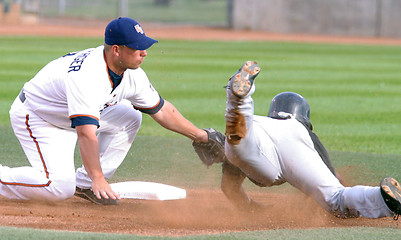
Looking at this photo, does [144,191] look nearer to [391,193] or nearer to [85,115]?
[85,115]

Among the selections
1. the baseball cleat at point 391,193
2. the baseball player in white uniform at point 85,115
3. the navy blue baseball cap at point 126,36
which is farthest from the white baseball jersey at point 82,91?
the baseball cleat at point 391,193

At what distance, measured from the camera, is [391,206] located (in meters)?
4.18

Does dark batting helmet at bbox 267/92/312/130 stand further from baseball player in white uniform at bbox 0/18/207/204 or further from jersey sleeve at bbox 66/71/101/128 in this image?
jersey sleeve at bbox 66/71/101/128

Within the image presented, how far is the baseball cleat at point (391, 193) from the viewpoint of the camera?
4.12 metres

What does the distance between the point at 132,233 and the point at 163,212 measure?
865mm

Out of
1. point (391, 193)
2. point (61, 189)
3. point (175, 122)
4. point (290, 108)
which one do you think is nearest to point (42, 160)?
point (61, 189)

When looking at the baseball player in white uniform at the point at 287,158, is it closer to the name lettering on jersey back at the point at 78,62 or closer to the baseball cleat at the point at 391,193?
the baseball cleat at the point at 391,193

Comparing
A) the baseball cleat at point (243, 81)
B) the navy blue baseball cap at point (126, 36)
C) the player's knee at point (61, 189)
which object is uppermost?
the navy blue baseball cap at point (126, 36)

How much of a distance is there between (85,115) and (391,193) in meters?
2.04

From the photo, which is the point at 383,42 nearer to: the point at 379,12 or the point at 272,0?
the point at 379,12

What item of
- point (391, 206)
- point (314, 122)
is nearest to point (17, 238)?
point (391, 206)

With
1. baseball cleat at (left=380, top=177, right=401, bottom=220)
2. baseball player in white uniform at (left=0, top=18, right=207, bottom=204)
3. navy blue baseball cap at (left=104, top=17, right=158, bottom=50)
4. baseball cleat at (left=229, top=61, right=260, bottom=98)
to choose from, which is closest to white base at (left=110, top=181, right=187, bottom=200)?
baseball player in white uniform at (left=0, top=18, right=207, bottom=204)

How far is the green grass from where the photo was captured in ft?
21.1

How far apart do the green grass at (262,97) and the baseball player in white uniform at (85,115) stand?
2.39ft
